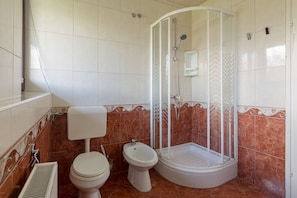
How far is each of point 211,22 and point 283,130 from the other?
5.45ft

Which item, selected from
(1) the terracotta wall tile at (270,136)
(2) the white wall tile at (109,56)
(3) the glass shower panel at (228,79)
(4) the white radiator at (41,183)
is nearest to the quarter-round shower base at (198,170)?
(3) the glass shower panel at (228,79)

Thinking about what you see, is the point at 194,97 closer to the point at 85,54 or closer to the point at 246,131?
the point at 246,131

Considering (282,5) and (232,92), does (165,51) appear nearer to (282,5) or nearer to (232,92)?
(232,92)

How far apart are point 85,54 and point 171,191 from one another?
1983mm

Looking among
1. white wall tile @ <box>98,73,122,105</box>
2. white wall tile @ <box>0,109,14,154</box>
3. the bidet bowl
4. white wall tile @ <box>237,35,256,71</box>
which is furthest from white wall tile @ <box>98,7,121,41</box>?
white wall tile @ <box>0,109,14,154</box>

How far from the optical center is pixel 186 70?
109 inches

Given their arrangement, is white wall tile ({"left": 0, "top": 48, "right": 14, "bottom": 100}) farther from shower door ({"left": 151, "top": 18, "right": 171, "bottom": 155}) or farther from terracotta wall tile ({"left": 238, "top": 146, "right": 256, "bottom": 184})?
terracotta wall tile ({"left": 238, "top": 146, "right": 256, "bottom": 184})

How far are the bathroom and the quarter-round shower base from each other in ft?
0.85

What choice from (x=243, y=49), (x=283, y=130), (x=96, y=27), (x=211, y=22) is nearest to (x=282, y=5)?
(x=243, y=49)

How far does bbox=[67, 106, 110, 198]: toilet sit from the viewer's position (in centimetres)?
148

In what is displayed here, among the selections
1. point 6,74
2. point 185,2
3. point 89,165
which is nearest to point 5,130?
point 6,74

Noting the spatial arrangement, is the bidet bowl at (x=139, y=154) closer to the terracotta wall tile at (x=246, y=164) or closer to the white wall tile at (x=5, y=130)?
the terracotta wall tile at (x=246, y=164)

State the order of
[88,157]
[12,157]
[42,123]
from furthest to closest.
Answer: [88,157] < [42,123] < [12,157]

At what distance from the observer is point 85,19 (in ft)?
6.98
